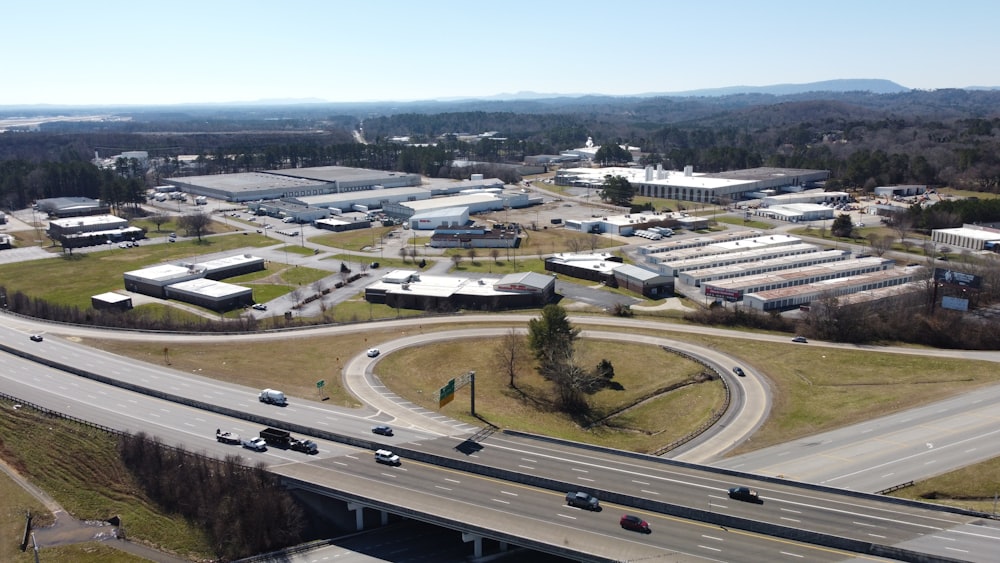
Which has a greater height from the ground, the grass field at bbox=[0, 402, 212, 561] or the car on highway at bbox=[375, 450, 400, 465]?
the car on highway at bbox=[375, 450, 400, 465]

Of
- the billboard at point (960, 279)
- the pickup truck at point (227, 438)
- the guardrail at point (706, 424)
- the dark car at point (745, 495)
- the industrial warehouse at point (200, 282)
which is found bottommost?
the guardrail at point (706, 424)

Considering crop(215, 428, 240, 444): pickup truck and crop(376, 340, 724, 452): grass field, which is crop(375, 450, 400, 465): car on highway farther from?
crop(215, 428, 240, 444): pickup truck

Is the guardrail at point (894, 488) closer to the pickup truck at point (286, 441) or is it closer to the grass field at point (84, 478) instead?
the pickup truck at point (286, 441)

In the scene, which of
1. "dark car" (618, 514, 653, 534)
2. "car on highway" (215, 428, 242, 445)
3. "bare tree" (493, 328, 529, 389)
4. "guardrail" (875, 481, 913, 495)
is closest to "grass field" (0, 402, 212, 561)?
"car on highway" (215, 428, 242, 445)

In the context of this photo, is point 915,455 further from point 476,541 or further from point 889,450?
point 476,541

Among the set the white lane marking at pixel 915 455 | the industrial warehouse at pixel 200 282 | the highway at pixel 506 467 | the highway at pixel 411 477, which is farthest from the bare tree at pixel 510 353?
the industrial warehouse at pixel 200 282

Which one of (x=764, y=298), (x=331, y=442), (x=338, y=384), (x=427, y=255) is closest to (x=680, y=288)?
(x=764, y=298)
